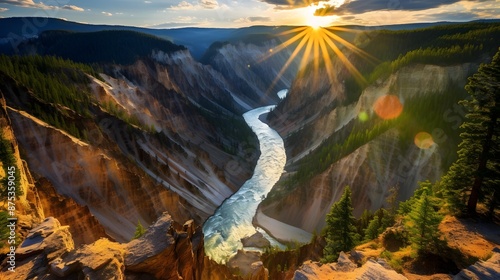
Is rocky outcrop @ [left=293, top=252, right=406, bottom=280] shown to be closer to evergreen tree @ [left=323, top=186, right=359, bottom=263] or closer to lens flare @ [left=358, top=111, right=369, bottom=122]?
evergreen tree @ [left=323, top=186, right=359, bottom=263]

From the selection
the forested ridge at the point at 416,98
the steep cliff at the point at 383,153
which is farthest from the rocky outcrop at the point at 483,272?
the forested ridge at the point at 416,98

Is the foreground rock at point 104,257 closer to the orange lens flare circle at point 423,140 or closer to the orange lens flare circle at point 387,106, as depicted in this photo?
the orange lens flare circle at point 423,140

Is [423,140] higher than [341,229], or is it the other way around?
[423,140]

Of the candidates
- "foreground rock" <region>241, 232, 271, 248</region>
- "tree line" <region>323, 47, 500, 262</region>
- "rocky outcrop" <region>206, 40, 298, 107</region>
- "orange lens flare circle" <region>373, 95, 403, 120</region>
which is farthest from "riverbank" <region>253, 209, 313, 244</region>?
"rocky outcrop" <region>206, 40, 298, 107</region>

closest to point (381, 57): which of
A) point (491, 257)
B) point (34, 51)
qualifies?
point (491, 257)

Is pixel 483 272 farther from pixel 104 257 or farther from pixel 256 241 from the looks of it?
pixel 256 241

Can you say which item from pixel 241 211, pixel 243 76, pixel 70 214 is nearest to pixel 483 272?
pixel 70 214
